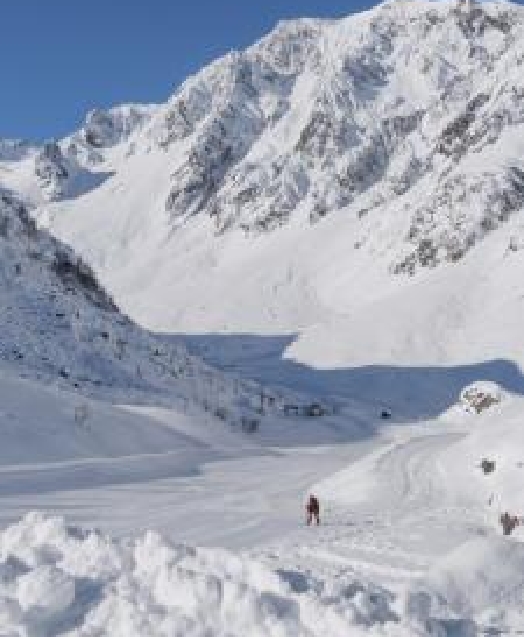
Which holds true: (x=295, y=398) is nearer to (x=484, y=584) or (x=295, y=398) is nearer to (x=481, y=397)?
(x=481, y=397)

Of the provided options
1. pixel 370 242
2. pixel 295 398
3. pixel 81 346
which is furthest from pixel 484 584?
pixel 370 242

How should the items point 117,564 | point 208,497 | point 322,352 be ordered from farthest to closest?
point 322,352 → point 208,497 → point 117,564

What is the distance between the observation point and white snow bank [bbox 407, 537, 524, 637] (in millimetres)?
15195

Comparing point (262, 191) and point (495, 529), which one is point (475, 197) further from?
point (495, 529)

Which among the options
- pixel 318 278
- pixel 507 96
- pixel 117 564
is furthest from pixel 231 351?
pixel 117 564

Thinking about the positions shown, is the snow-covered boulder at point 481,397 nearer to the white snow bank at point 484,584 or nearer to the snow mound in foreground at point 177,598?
the white snow bank at point 484,584

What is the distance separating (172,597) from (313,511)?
20.6 m

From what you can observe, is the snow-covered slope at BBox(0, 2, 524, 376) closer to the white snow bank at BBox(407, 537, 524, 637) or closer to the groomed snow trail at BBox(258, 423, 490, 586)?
the groomed snow trail at BBox(258, 423, 490, 586)

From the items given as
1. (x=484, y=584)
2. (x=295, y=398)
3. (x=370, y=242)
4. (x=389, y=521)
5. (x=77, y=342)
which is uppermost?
(x=370, y=242)

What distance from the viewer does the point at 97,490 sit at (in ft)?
138

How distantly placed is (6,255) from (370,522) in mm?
41244

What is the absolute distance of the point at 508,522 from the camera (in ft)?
110

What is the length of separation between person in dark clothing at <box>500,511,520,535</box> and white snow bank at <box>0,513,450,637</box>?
67.2 feet

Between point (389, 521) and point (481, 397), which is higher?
point (481, 397)
